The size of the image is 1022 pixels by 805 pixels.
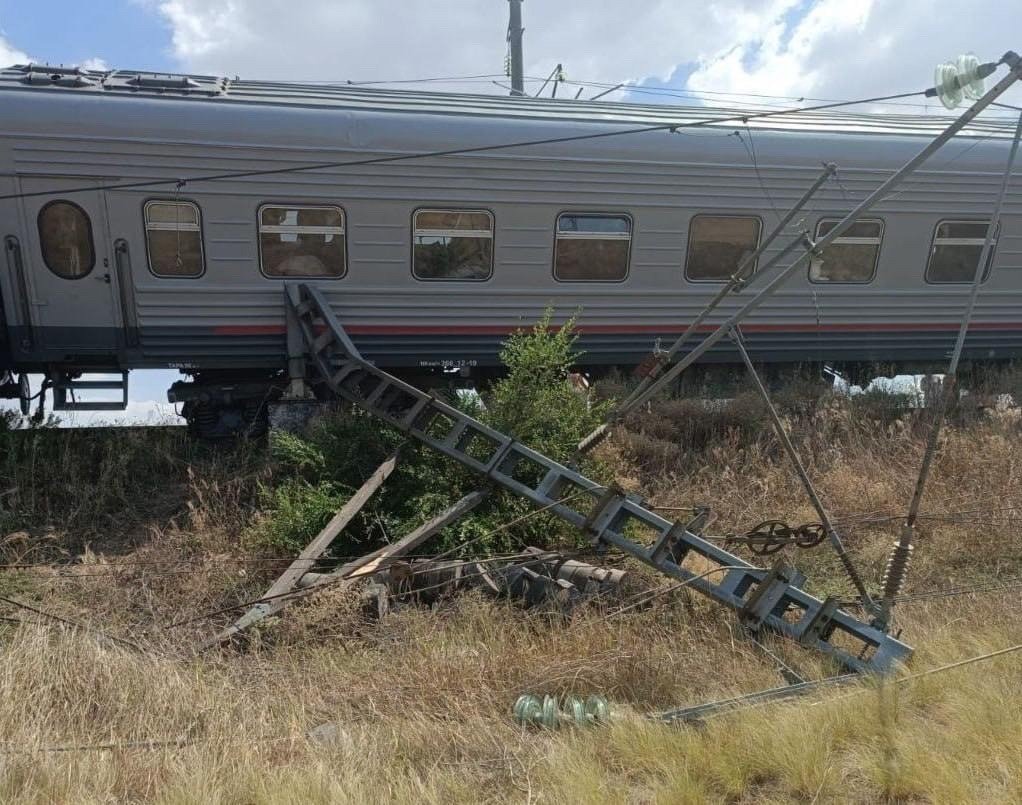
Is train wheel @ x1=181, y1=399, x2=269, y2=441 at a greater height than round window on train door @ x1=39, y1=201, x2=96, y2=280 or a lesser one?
lesser

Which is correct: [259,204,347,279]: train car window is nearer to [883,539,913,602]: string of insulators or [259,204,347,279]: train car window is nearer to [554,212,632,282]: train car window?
[554,212,632,282]: train car window

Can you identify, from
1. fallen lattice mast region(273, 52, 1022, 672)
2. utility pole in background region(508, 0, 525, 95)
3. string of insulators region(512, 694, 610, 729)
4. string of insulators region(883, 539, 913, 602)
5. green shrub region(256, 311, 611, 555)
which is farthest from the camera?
utility pole in background region(508, 0, 525, 95)

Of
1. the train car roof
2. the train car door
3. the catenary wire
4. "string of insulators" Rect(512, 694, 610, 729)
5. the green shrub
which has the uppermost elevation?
the train car roof

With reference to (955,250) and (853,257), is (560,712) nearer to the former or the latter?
(853,257)

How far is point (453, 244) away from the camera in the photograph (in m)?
7.55

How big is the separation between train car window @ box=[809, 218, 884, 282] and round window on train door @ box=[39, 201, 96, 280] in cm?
724

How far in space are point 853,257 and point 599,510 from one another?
5281 mm

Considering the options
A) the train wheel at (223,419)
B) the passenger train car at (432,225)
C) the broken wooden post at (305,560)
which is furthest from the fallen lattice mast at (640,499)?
the train wheel at (223,419)

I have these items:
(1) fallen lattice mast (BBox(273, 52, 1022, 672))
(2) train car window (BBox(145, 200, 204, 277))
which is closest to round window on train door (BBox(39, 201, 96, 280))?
(2) train car window (BBox(145, 200, 204, 277))

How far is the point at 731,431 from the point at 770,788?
4.55 metres

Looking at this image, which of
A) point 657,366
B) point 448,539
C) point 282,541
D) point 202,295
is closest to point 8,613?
point 282,541

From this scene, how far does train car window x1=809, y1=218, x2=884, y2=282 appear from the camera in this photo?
8242mm

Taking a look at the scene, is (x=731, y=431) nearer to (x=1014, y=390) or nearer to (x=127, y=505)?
(x=1014, y=390)

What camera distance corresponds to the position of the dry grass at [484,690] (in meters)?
2.92
